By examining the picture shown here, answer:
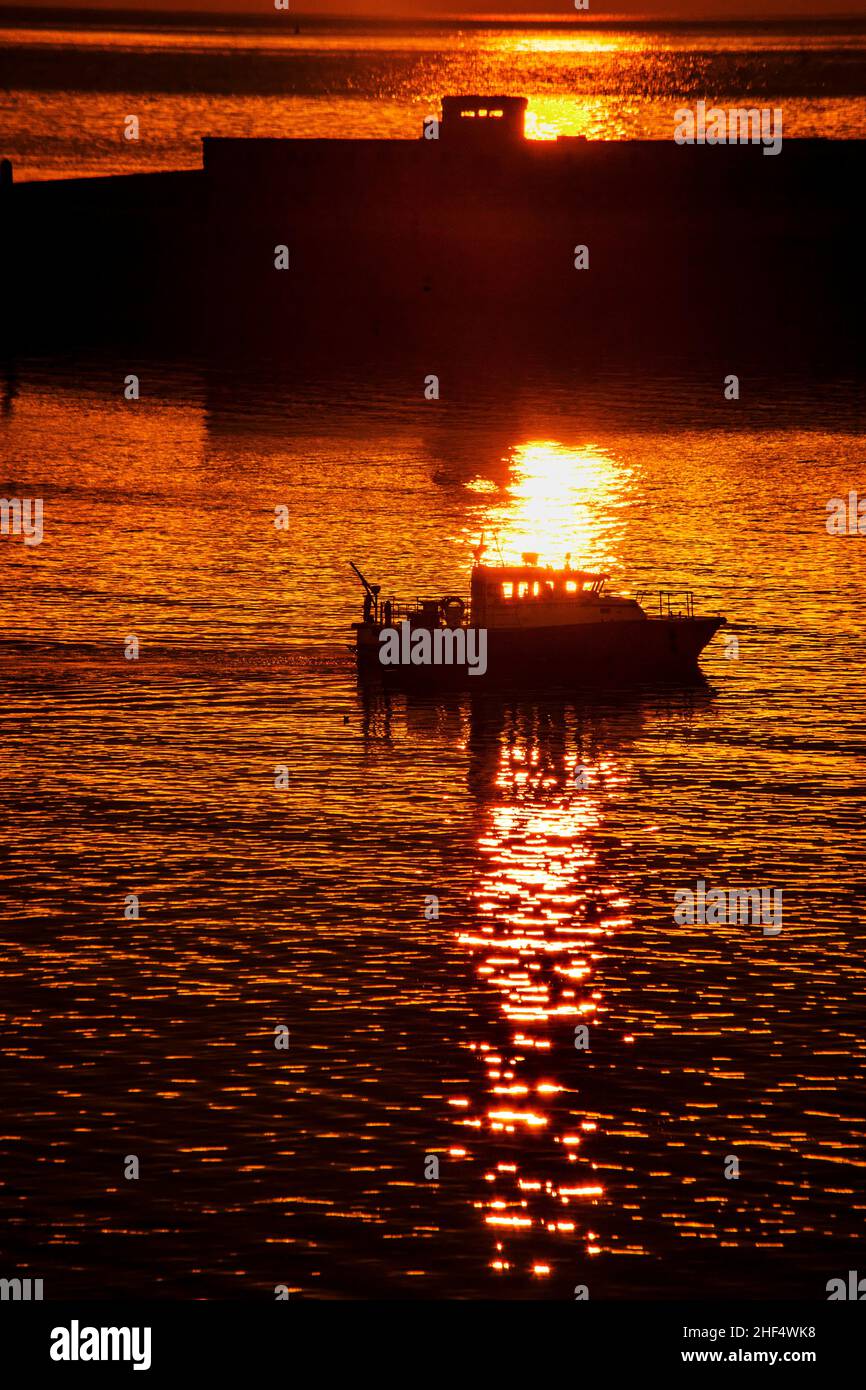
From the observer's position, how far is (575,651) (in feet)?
298

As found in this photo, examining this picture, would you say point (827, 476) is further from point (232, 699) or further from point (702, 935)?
point (702, 935)

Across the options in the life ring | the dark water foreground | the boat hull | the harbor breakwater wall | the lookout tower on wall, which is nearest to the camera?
the dark water foreground

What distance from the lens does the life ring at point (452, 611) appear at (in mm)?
91562

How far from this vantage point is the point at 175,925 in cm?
6247

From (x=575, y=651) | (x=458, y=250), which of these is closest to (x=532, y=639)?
(x=575, y=651)

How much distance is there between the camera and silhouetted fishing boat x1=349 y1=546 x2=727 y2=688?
9044 cm

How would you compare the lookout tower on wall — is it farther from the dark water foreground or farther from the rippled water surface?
the dark water foreground

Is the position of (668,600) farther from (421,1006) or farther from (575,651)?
(421,1006)

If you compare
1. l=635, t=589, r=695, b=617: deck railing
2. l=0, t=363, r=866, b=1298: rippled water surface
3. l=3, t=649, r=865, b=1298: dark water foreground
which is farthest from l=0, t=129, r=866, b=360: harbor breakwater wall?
l=3, t=649, r=865, b=1298: dark water foreground

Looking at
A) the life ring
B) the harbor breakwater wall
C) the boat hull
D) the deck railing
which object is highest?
the harbor breakwater wall

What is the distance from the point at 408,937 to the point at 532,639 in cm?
3045

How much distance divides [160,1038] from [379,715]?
106 feet

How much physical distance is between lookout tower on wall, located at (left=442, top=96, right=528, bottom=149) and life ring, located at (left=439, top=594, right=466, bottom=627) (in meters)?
92.6
